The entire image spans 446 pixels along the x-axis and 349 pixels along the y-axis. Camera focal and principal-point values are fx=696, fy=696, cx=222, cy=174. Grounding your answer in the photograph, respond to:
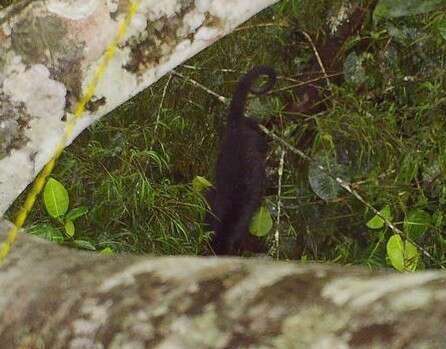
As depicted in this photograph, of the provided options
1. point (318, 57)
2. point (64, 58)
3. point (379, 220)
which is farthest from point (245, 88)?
point (64, 58)

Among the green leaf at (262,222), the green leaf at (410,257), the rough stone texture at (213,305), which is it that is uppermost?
the rough stone texture at (213,305)

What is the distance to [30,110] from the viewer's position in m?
0.74

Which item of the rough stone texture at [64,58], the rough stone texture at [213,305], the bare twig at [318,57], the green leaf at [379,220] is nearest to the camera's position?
the rough stone texture at [213,305]

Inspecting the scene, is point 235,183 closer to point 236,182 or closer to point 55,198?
point 236,182

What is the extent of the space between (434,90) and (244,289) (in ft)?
3.17

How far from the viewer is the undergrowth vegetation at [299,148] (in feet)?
4.26

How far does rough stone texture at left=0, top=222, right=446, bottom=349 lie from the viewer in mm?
406

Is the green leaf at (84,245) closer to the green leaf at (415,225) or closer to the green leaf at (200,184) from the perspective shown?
the green leaf at (200,184)

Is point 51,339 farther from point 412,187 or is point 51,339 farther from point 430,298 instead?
point 412,187

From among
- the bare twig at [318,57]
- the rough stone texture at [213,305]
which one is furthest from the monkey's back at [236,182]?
the rough stone texture at [213,305]

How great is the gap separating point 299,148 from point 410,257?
0.32 m

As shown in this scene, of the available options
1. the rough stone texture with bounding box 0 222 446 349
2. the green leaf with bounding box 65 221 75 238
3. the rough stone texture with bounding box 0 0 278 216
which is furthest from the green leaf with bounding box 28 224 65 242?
the rough stone texture with bounding box 0 222 446 349

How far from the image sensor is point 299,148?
1.39 meters

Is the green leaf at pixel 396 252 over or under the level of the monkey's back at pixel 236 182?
under
